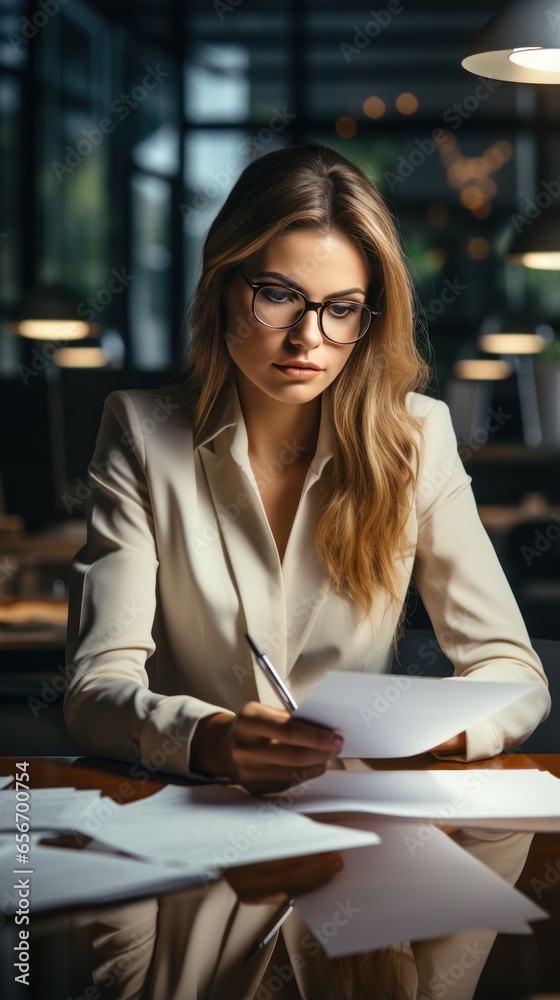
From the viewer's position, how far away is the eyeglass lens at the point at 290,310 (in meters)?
1.53

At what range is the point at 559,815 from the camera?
111 centimetres

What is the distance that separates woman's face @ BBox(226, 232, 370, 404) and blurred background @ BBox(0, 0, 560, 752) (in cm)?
A: 617

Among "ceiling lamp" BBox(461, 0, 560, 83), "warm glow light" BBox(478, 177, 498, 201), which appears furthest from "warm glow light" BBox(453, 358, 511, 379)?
"ceiling lamp" BBox(461, 0, 560, 83)

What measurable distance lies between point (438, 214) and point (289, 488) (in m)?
7.24

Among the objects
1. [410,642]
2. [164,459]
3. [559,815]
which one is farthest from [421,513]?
[559,815]

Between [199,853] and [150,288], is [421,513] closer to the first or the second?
[199,853]

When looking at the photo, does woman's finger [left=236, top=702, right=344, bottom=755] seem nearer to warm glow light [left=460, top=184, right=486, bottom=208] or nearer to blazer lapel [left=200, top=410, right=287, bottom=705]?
blazer lapel [left=200, top=410, right=287, bottom=705]

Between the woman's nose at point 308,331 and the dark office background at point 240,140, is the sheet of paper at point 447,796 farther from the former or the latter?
the dark office background at point 240,140

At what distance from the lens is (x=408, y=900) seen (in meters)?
0.88

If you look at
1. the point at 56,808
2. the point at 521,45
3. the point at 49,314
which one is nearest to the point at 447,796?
the point at 56,808

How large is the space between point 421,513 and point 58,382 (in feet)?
15.3

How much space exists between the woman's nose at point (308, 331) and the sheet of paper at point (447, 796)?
583 millimetres

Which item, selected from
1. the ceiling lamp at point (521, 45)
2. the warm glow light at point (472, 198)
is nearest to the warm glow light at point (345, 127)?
the warm glow light at point (472, 198)

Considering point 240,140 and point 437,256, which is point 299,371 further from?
point 240,140
